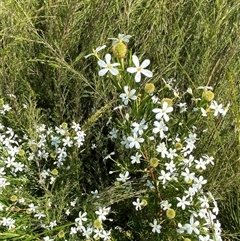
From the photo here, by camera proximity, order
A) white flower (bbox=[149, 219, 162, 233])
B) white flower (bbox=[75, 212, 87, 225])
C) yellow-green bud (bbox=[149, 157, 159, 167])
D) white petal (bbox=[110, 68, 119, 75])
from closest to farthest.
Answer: white petal (bbox=[110, 68, 119, 75]) → yellow-green bud (bbox=[149, 157, 159, 167]) → white flower (bbox=[149, 219, 162, 233]) → white flower (bbox=[75, 212, 87, 225])

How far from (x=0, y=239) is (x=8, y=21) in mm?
1027

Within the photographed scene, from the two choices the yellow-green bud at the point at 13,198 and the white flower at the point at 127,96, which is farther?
the yellow-green bud at the point at 13,198

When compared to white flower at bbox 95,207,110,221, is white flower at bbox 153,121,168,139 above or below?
above

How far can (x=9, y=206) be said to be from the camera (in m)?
1.91

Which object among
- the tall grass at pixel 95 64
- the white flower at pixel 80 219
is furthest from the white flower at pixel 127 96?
the white flower at pixel 80 219

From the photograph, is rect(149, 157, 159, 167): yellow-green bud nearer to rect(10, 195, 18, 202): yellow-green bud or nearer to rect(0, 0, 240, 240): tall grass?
rect(0, 0, 240, 240): tall grass

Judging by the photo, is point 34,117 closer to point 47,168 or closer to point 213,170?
A: point 47,168

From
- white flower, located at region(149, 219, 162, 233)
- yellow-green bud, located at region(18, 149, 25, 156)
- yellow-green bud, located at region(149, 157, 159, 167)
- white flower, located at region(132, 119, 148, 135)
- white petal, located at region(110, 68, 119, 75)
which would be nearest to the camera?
white petal, located at region(110, 68, 119, 75)

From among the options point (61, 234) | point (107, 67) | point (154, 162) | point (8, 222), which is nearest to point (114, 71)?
point (107, 67)

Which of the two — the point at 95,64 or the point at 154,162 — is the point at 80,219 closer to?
the point at 154,162

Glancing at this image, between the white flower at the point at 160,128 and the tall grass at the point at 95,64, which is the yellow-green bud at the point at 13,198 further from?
the white flower at the point at 160,128

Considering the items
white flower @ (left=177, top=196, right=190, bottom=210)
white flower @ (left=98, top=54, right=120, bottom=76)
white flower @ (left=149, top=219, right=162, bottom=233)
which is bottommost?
white flower @ (left=149, top=219, right=162, bottom=233)

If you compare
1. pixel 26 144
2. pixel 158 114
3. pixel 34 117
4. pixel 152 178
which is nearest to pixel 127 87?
pixel 158 114

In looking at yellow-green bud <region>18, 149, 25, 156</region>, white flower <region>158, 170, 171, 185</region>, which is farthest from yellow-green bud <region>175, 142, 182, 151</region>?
yellow-green bud <region>18, 149, 25, 156</region>
